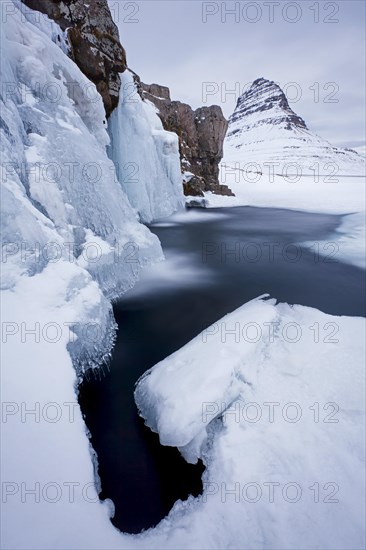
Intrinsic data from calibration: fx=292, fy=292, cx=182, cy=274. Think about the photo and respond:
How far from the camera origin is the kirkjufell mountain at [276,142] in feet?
258

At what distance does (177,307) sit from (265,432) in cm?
390

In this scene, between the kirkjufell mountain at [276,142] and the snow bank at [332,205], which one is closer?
the snow bank at [332,205]

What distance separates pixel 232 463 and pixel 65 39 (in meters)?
12.0

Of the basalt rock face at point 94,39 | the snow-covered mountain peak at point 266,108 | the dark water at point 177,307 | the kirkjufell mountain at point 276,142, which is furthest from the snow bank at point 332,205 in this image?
the snow-covered mountain peak at point 266,108

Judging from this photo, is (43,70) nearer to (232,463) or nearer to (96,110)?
(96,110)

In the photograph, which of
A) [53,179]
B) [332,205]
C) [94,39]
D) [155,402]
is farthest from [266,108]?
[155,402]

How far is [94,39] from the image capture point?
10.7 metres

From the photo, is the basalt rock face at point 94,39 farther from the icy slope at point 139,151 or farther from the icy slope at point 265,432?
the icy slope at point 265,432

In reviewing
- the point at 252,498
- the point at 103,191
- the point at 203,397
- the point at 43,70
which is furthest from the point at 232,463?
the point at 43,70

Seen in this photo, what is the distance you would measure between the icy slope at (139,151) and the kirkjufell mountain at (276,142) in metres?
52.4

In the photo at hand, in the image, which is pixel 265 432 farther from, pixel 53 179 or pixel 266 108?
pixel 266 108

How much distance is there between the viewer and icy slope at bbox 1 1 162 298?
4199 millimetres

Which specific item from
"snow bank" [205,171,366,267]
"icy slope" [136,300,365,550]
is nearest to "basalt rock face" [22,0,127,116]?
"icy slope" [136,300,365,550]

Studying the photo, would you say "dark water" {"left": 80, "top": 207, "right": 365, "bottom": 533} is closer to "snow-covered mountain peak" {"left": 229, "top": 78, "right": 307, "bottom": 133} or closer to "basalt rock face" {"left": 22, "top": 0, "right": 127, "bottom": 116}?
"basalt rock face" {"left": 22, "top": 0, "right": 127, "bottom": 116}
